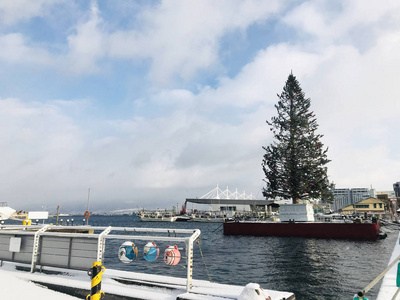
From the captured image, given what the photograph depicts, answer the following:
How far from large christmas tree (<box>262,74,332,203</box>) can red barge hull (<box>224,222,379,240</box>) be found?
371 inches

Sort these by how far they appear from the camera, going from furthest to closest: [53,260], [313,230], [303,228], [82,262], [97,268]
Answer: [303,228]
[313,230]
[53,260]
[82,262]
[97,268]

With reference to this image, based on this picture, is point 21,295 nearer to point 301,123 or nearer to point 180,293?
point 180,293

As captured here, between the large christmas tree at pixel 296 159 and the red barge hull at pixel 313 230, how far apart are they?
30.9ft

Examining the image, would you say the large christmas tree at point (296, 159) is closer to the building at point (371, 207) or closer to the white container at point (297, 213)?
the white container at point (297, 213)

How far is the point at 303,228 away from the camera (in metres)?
35.9

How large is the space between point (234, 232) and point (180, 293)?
3682 centimetres

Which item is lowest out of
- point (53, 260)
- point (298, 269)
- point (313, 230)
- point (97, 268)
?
point (298, 269)

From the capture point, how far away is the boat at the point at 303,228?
110ft

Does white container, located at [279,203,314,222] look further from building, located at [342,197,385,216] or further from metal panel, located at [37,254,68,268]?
building, located at [342,197,385,216]

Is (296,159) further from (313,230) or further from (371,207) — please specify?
(371,207)

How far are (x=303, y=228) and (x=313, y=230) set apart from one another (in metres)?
1.29

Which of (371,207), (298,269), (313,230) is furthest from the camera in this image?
(371,207)

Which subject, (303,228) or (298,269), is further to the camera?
(303,228)

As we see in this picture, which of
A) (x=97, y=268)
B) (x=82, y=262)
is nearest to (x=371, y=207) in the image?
(x=82, y=262)
